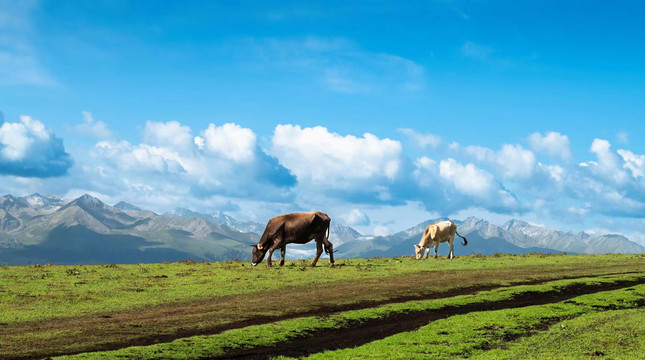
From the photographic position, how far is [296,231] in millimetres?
49281

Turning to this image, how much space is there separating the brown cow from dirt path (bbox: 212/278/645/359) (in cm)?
1983

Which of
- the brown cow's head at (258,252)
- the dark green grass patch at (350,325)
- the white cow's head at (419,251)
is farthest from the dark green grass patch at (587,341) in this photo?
the white cow's head at (419,251)

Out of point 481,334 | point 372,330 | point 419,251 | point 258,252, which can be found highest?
point 419,251

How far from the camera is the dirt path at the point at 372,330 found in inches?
812

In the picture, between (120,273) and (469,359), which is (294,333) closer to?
(469,359)

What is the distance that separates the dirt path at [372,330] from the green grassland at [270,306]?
1.54 ft

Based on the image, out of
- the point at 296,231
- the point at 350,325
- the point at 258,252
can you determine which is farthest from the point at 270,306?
the point at 258,252

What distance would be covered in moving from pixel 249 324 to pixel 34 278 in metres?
21.3

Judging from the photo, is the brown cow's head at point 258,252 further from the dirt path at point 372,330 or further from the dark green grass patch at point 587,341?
the dark green grass patch at point 587,341

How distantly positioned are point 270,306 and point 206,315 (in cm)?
382

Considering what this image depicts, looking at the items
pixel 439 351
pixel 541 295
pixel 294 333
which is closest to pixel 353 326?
pixel 294 333

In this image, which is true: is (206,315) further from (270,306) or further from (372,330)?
(372,330)

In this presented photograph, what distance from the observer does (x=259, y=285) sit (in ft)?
121

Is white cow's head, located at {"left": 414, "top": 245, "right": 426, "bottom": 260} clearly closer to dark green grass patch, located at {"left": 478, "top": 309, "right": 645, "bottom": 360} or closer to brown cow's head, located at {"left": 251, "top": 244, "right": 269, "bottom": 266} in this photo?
brown cow's head, located at {"left": 251, "top": 244, "right": 269, "bottom": 266}
